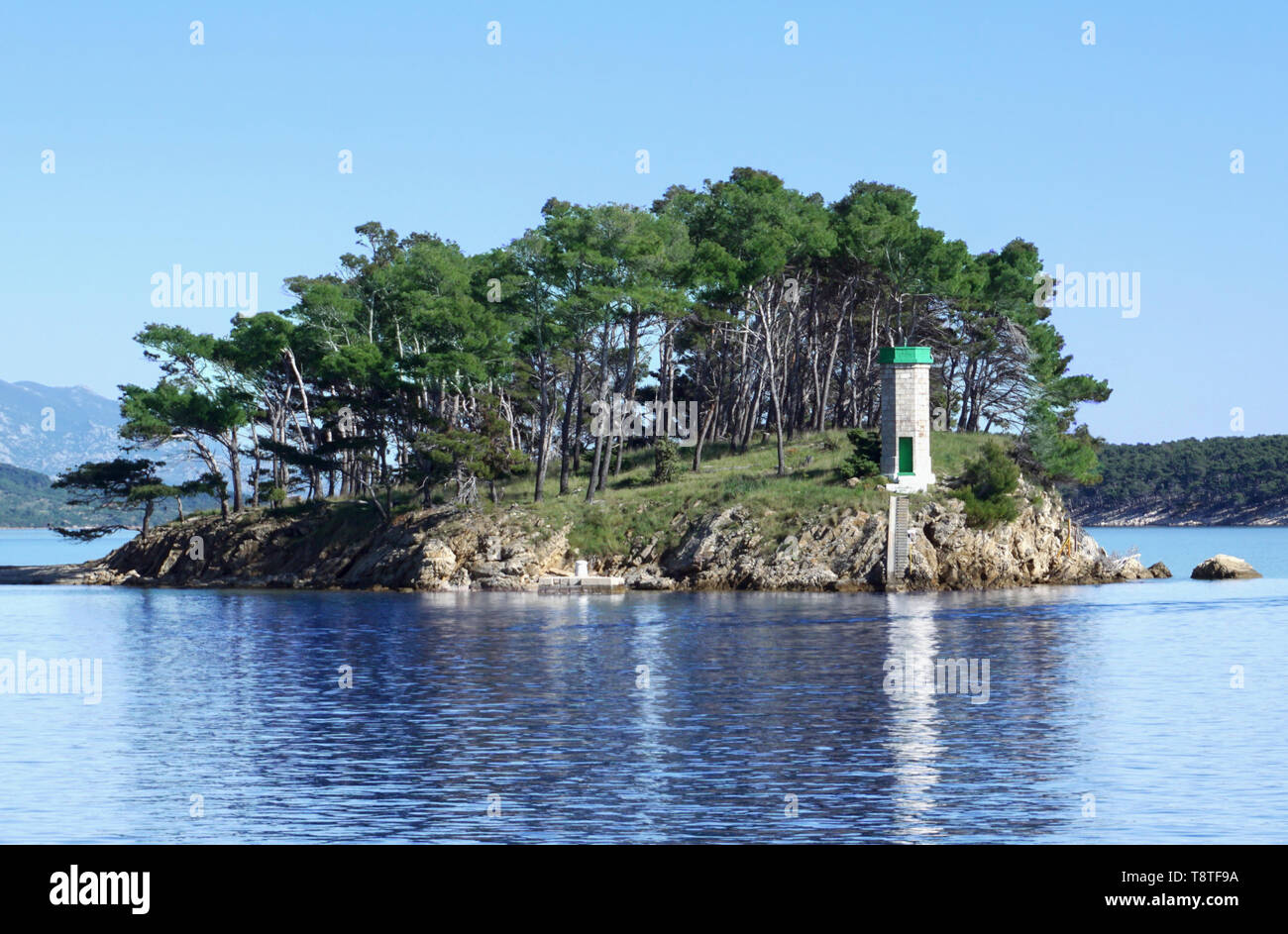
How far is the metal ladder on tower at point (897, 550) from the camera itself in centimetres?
8906

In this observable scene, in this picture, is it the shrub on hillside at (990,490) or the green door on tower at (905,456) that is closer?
the shrub on hillside at (990,490)

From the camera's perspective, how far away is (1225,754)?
35875 mm

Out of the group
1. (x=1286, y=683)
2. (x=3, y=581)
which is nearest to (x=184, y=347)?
(x=3, y=581)

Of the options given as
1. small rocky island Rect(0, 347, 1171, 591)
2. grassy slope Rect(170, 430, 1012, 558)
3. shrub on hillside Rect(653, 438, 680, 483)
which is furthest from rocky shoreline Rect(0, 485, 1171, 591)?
shrub on hillside Rect(653, 438, 680, 483)

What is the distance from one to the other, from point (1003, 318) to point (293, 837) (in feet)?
315

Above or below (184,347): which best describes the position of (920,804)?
below

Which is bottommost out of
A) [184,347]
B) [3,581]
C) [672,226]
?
[3,581]

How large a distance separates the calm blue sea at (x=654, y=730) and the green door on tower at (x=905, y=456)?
2055cm

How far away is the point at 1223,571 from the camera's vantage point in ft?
354

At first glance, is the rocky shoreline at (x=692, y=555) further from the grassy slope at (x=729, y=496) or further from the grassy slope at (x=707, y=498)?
the grassy slope at (x=729, y=496)

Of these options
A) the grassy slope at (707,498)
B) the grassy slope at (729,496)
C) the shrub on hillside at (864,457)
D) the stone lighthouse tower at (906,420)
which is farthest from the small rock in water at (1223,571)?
the shrub on hillside at (864,457)

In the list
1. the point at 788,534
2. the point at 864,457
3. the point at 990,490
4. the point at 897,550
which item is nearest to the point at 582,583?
the point at 788,534

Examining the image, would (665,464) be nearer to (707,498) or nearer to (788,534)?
(707,498)
